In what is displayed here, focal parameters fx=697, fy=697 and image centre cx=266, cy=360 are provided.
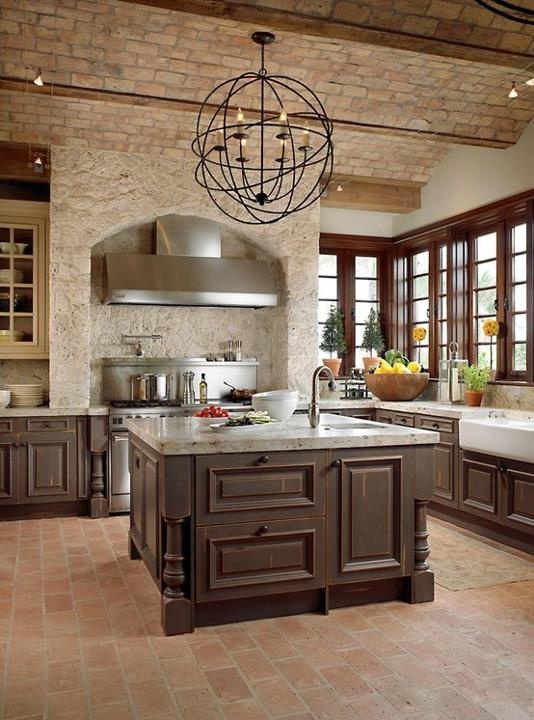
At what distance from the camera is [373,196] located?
24.1 ft

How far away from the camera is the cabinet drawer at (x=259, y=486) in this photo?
3414mm

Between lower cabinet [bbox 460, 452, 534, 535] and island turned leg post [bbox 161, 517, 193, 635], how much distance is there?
2527mm

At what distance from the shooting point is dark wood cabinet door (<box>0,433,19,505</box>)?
5.72 meters

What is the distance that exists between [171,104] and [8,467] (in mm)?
3191

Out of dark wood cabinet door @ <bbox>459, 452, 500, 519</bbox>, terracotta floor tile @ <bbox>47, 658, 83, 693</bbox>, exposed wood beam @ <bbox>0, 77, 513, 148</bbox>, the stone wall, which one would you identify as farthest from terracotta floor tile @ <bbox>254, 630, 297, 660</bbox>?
exposed wood beam @ <bbox>0, 77, 513, 148</bbox>

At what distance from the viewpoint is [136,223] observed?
21.3ft

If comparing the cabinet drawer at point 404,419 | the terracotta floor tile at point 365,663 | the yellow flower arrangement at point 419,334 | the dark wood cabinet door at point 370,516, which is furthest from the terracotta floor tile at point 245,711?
the yellow flower arrangement at point 419,334

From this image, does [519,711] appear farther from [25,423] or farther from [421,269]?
[421,269]

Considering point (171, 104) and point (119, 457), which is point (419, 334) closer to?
point (119, 457)

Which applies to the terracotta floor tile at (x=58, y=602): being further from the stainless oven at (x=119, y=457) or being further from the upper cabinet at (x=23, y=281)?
the upper cabinet at (x=23, y=281)

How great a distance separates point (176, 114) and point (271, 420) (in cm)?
326

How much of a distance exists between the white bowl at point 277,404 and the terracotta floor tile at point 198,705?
1591 millimetres

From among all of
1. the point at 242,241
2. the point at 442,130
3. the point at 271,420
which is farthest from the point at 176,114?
the point at 271,420

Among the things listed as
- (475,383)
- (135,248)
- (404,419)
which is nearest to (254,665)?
(404,419)
